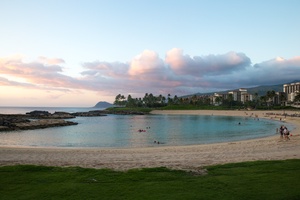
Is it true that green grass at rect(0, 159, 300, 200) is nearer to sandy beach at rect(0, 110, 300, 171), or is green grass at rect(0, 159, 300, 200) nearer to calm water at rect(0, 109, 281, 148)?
sandy beach at rect(0, 110, 300, 171)

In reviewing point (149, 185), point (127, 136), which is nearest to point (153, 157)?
point (149, 185)

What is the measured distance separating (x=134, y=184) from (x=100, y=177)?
194 cm

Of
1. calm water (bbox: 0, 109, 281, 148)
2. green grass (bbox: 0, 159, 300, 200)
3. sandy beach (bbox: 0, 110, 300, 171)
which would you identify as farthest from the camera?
calm water (bbox: 0, 109, 281, 148)

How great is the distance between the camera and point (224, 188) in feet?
27.9

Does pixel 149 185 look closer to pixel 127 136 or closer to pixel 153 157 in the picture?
pixel 153 157

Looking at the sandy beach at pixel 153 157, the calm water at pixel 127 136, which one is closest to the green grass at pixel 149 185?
the sandy beach at pixel 153 157

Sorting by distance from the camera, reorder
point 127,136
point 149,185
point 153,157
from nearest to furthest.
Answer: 1. point 149,185
2. point 153,157
3. point 127,136

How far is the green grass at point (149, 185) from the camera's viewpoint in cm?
777

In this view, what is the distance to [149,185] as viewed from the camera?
29.1ft

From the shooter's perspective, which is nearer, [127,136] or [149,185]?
[149,185]

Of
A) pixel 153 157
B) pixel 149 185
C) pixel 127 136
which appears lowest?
pixel 127 136

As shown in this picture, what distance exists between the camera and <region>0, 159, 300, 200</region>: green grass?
25.5 feet

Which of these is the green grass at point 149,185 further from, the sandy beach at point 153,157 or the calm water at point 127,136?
the calm water at point 127,136

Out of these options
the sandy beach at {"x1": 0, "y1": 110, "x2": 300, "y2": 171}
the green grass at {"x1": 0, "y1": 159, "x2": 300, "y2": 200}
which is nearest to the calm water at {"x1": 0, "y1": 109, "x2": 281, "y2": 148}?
the sandy beach at {"x1": 0, "y1": 110, "x2": 300, "y2": 171}
